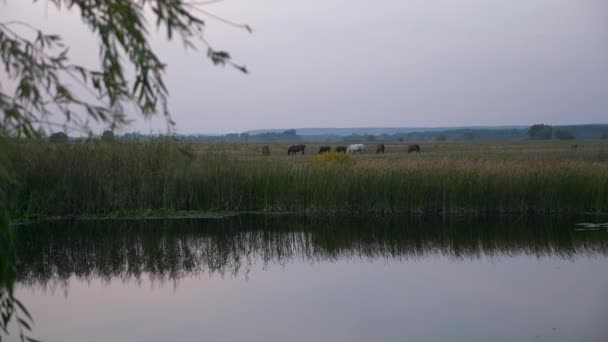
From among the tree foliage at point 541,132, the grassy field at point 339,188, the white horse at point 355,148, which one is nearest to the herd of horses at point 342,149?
the white horse at point 355,148

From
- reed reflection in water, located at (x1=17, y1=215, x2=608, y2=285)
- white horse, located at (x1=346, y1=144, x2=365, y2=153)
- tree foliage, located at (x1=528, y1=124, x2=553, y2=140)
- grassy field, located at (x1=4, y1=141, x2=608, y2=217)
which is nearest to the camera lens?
reed reflection in water, located at (x1=17, y1=215, x2=608, y2=285)

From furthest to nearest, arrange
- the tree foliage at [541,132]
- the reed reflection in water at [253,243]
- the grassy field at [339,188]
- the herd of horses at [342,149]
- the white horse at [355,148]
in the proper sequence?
1. the tree foliage at [541,132]
2. the white horse at [355,148]
3. the herd of horses at [342,149]
4. the grassy field at [339,188]
5. the reed reflection in water at [253,243]

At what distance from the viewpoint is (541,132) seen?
317ft

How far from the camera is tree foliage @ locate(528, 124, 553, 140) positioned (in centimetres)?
9456

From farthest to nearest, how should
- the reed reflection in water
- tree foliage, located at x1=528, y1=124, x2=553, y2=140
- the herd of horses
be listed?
tree foliage, located at x1=528, y1=124, x2=553, y2=140 → the herd of horses → the reed reflection in water

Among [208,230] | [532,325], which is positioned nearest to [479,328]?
[532,325]

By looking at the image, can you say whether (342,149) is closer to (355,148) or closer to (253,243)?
(355,148)

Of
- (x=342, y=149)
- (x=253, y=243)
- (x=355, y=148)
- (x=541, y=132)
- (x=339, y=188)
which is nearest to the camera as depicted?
(x=253, y=243)

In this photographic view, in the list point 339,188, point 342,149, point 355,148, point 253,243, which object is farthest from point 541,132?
point 253,243

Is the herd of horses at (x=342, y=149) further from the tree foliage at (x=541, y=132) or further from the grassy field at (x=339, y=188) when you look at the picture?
the tree foliage at (x=541, y=132)

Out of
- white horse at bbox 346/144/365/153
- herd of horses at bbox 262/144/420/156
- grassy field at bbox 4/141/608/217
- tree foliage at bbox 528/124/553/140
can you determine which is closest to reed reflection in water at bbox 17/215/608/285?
grassy field at bbox 4/141/608/217

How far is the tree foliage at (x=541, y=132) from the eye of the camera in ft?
310

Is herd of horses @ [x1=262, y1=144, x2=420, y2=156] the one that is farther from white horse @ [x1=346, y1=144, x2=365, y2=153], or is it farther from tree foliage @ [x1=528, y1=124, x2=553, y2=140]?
tree foliage @ [x1=528, y1=124, x2=553, y2=140]

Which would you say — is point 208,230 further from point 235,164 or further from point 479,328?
point 479,328
